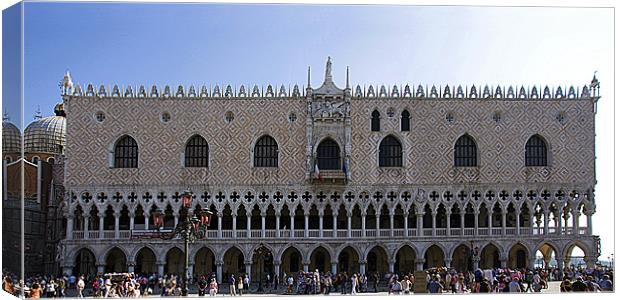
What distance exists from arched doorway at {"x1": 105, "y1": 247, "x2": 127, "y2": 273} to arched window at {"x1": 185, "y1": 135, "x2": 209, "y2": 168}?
12.8ft

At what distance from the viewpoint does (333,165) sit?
104ft

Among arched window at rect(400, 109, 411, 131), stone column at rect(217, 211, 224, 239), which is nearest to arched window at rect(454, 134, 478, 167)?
arched window at rect(400, 109, 411, 131)

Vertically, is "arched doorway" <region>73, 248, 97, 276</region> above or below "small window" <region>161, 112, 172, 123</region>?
below

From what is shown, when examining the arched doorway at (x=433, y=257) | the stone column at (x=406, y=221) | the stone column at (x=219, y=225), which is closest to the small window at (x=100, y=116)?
the stone column at (x=219, y=225)

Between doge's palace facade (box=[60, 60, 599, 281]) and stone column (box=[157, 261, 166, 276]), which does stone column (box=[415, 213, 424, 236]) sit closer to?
doge's palace facade (box=[60, 60, 599, 281])

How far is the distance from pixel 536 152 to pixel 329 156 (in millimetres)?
6803

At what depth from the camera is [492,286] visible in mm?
25625

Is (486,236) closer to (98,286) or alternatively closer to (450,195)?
(450,195)

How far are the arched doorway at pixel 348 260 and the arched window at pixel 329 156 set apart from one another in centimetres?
281

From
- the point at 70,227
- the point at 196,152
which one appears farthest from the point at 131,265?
the point at 196,152

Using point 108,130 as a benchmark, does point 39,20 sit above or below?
above

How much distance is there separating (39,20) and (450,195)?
1386cm

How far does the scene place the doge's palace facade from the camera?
31047 millimetres

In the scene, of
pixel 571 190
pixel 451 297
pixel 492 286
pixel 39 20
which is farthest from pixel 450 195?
pixel 39 20
